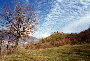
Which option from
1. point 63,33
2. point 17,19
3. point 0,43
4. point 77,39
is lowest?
point 63,33

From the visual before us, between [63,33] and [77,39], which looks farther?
[63,33]

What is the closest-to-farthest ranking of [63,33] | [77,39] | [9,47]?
[9,47]
[77,39]
[63,33]

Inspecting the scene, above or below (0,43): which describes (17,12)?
above

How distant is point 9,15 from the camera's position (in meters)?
45.8

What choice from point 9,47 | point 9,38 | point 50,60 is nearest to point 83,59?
point 50,60

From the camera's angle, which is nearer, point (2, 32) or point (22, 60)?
point (22, 60)

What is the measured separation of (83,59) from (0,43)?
71.9ft

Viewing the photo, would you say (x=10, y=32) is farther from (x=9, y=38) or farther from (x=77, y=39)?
(x=77, y=39)

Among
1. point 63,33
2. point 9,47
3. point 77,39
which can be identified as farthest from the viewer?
point 63,33

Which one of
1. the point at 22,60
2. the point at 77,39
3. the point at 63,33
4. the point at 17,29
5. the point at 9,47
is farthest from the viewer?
the point at 63,33

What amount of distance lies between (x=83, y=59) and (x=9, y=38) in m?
21.4

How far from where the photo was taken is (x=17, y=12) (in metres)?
46.1

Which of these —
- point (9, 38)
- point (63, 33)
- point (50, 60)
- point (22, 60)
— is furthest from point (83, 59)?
point (63, 33)

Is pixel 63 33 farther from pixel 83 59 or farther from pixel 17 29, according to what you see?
pixel 83 59
